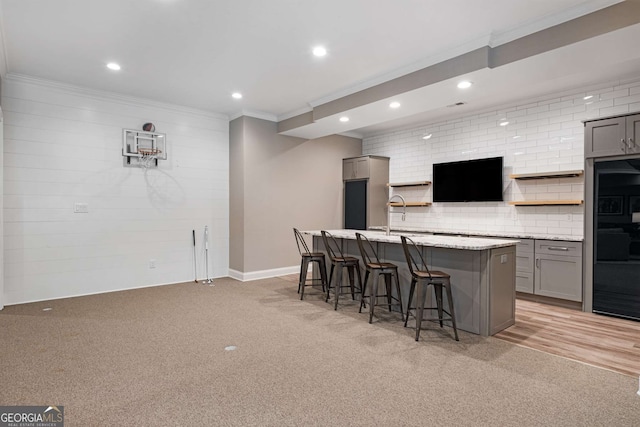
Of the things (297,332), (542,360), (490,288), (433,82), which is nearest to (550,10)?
(433,82)

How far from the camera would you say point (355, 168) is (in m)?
7.41

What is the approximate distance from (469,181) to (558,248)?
1750 mm

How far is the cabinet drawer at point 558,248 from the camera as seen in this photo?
4.49 metres

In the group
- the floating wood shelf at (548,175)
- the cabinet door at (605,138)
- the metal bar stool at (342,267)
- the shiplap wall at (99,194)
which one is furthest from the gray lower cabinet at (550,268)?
the shiplap wall at (99,194)

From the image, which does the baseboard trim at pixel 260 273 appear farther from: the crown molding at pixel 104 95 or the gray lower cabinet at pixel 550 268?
the gray lower cabinet at pixel 550 268

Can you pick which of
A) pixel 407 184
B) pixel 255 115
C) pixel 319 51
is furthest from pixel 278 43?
pixel 407 184

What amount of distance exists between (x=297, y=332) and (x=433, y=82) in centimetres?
308

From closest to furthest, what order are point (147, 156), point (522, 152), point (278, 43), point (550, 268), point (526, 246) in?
point (278, 43)
point (550, 268)
point (526, 246)
point (522, 152)
point (147, 156)

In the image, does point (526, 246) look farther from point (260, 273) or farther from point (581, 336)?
point (260, 273)

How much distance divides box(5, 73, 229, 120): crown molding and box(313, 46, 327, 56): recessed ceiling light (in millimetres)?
2984

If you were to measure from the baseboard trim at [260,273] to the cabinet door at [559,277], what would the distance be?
393 cm

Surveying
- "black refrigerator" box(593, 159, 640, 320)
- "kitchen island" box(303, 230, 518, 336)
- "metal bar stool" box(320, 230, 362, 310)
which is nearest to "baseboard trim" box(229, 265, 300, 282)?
"metal bar stool" box(320, 230, 362, 310)

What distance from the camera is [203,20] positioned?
3262mm

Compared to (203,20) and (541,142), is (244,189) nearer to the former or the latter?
(203,20)
